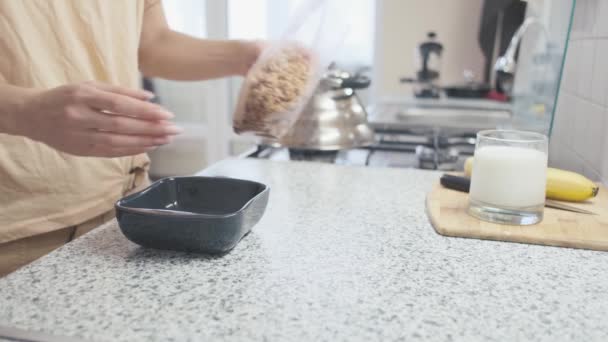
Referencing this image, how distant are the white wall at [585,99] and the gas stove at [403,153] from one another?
21 cm

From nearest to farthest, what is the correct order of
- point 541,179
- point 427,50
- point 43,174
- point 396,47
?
point 541,179
point 43,174
point 427,50
point 396,47

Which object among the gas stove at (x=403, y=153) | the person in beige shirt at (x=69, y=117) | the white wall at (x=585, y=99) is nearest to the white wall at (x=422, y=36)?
the gas stove at (x=403, y=153)

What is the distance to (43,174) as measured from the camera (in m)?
0.84

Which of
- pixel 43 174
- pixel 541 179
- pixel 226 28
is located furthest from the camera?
pixel 226 28

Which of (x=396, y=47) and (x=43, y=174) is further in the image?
(x=396, y=47)

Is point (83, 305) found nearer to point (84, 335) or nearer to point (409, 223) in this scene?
point (84, 335)

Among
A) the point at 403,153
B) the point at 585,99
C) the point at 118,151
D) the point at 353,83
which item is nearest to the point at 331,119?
the point at 353,83

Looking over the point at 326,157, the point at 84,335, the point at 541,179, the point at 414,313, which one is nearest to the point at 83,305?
the point at 84,335

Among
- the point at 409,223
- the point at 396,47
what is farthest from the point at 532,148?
the point at 396,47

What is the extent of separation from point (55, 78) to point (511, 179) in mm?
693

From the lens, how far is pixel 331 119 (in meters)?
1.12

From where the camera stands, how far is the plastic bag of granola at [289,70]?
829 millimetres

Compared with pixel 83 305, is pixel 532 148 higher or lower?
higher

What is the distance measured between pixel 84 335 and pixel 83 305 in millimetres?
54
